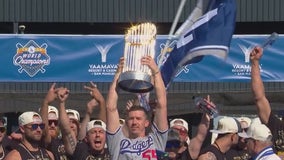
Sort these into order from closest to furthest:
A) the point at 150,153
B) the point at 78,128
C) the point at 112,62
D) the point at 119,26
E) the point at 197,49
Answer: the point at 150,153 < the point at 197,49 < the point at 78,128 < the point at 112,62 < the point at 119,26

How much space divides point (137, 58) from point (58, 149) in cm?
275

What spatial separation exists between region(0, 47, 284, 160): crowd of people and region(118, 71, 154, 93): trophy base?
0.42 ft

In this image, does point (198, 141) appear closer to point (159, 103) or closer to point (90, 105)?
point (90, 105)

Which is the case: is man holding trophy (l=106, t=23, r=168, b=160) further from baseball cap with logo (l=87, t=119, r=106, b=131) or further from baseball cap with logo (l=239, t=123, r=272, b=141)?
baseball cap with logo (l=87, t=119, r=106, b=131)

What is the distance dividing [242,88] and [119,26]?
11.5 feet

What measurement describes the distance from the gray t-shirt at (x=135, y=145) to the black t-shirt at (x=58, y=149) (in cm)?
211

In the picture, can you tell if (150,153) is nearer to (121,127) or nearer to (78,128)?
(121,127)

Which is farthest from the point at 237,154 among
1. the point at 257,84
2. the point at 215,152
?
the point at 257,84

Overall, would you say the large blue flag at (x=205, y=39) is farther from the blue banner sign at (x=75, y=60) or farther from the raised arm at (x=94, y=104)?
the blue banner sign at (x=75, y=60)

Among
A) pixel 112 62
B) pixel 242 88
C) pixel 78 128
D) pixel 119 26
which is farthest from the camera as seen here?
pixel 119 26

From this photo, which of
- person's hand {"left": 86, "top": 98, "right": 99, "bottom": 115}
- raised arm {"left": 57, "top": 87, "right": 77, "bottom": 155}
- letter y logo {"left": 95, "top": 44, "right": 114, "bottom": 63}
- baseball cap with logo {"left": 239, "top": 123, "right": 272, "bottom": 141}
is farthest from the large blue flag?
letter y logo {"left": 95, "top": 44, "right": 114, "bottom": 63}

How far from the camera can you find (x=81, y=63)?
1578 cm

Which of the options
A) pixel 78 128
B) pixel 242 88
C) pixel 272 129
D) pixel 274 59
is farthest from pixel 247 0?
pixel 272 129

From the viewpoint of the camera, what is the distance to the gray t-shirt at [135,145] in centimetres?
1042
